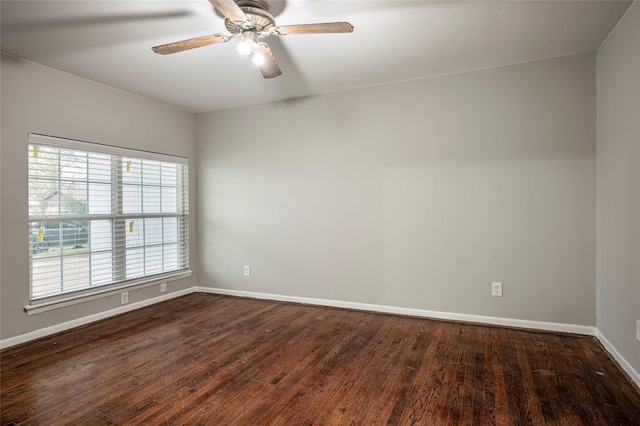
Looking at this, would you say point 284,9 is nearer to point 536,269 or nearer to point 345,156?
point 345,156

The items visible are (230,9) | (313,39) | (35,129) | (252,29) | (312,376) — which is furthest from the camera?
(35,129)

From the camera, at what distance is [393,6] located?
2.29m

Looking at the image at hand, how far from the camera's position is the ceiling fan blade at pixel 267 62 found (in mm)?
2350

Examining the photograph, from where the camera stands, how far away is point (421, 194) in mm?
3617

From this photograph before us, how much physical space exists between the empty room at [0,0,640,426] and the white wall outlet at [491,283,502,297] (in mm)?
26

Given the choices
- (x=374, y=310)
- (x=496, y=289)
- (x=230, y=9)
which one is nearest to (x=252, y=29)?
(x=230, y=9)

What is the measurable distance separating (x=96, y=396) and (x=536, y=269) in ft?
11.8

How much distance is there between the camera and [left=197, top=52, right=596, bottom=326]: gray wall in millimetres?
3102

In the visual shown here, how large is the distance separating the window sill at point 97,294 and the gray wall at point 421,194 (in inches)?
20.8

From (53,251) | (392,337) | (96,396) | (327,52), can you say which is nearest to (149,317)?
(53,251)

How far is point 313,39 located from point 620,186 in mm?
2532

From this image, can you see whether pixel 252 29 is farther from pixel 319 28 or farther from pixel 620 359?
pixel 620 359

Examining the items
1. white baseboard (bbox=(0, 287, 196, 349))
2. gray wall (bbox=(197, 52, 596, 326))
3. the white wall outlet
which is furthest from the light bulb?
white baseboard (bbox=(0, 287, 196, 349))

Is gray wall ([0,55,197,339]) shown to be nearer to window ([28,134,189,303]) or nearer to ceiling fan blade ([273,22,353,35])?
window ([28,134,189,303])
